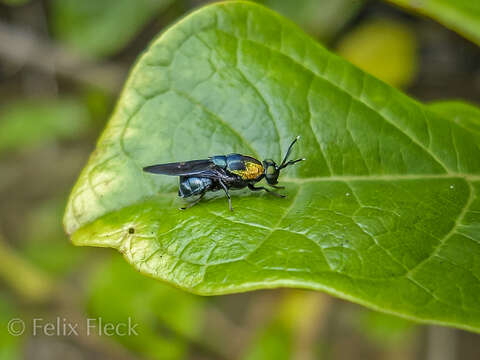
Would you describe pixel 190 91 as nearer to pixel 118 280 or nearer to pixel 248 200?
pixel 248 200

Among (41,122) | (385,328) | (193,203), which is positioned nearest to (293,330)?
(385,328)

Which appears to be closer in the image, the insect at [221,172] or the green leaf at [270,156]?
the green leaf at [270,156]

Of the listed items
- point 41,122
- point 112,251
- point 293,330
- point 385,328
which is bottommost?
point 385,328

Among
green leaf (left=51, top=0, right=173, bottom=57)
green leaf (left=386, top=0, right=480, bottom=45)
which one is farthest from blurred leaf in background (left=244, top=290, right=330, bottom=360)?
green leaf (left=51, top=0, right=173, bottom=57)

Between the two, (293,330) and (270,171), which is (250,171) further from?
(293,330)

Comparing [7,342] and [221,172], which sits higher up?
[221,172]

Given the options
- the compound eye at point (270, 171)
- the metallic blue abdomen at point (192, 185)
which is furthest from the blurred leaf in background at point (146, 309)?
the compound eye at point (270, 171)

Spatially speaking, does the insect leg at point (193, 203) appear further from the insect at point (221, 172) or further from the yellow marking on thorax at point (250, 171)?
the yellow marking on thorax at point (250, 171)
